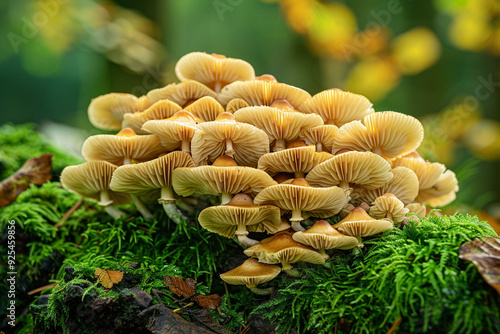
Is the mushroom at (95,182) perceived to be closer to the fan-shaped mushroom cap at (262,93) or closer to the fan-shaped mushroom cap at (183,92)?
the fan-shaped mushroom cap at (183,92)

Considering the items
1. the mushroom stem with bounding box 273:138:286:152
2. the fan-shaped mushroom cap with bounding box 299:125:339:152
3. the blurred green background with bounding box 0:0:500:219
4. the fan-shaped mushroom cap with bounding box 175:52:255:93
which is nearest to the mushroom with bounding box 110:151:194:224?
the mushroom stem with bounding box 273:138:286:152

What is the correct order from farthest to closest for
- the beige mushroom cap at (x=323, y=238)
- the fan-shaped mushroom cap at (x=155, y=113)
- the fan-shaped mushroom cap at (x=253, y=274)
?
the fan-shaped mushroom cap at (x=155, y=113), the fan-shaped mushroom cap at (x=253, y=274), the beige mushroom cap at (x=323, y=238)

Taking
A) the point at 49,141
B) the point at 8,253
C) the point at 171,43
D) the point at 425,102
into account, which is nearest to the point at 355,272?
the point at 8,253

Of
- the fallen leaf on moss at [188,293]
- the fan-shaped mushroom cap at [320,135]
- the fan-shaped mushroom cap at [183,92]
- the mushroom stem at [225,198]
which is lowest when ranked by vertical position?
the fallen leaf on moss at [188,293]

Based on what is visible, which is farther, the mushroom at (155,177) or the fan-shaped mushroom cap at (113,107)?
the fan-shaped mushroom cap at (113,107)

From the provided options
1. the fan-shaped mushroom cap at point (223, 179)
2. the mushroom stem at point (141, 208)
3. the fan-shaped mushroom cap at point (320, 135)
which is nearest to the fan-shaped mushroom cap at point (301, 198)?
the fan-shaped mushroom cap at point (223, 179)

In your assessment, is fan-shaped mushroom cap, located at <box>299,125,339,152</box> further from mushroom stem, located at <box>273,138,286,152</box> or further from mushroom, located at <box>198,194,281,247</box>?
mushroom, located at <box>198,194,281,247</box>
